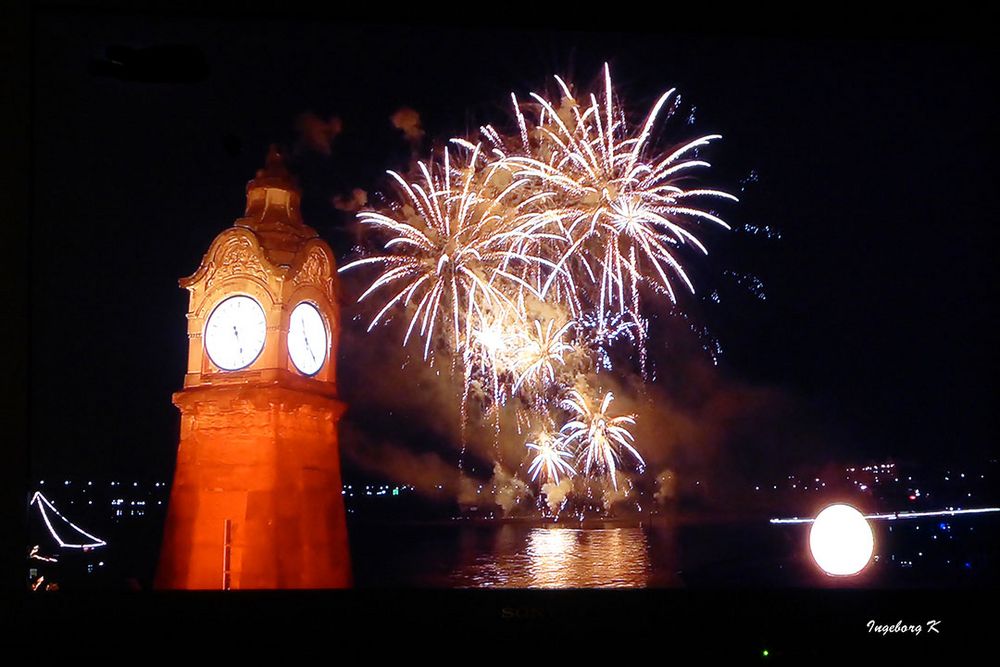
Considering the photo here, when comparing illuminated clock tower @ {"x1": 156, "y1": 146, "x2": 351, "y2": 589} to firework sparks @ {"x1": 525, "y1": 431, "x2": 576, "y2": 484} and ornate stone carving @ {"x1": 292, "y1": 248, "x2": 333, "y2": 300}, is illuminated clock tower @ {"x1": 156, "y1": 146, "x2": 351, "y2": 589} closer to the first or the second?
ornate stone carving @ {"x1": 292, "y1": 248, "x2": 333, "y2": 300}

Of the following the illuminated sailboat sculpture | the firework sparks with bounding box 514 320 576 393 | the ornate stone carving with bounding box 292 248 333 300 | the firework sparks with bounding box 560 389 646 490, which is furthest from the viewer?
the ornate stone carving with bounding box 292 248 333 300

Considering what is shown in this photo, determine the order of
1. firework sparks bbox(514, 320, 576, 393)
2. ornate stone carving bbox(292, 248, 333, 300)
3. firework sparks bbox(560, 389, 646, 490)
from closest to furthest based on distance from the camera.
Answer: firework sparks bbox(560, 389, 646, 490)
firework sparks bbox(514, 320, 576, 393)
ornate stone carving bbox(292, 248, 333, 300)

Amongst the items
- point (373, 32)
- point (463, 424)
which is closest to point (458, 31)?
point (373, 32)

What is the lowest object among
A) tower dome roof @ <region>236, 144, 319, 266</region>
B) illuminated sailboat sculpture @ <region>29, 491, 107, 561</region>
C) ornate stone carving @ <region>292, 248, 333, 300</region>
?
illuminated sailboat sculpture @ <region>29, 491, 107, 561</region>

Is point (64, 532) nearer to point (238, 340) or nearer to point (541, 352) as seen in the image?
point (238, 340)

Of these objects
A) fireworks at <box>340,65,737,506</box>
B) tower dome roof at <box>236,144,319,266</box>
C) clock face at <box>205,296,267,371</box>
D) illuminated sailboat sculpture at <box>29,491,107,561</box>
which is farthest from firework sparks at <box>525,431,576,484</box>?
illuminated sailboat sculpture at <box>29,491,107,561</box>

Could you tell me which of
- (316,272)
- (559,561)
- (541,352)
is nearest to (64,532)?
(316,272)
